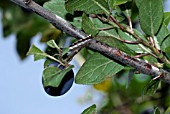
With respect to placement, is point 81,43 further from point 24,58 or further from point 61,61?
point 24,58

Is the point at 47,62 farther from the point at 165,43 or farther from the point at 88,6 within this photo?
the point at 165,43

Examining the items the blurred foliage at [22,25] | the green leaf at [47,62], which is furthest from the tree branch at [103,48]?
the blurred foliage at [22,25]

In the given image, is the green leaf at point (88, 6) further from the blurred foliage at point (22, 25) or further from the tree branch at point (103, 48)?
the blurred foliage at point (22, 25)

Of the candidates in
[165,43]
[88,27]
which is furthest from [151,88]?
[88,27]

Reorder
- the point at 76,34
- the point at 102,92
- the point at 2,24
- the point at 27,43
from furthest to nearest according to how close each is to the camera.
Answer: the point at 102,92, the point at 2,24, the point at 27,43, the point at 76,34

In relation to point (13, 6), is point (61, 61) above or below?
above

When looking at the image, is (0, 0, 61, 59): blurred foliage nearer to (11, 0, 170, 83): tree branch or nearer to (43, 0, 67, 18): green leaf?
(43, 0, 67, 18): green leaf

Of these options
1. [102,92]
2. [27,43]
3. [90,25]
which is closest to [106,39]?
[90,25]
